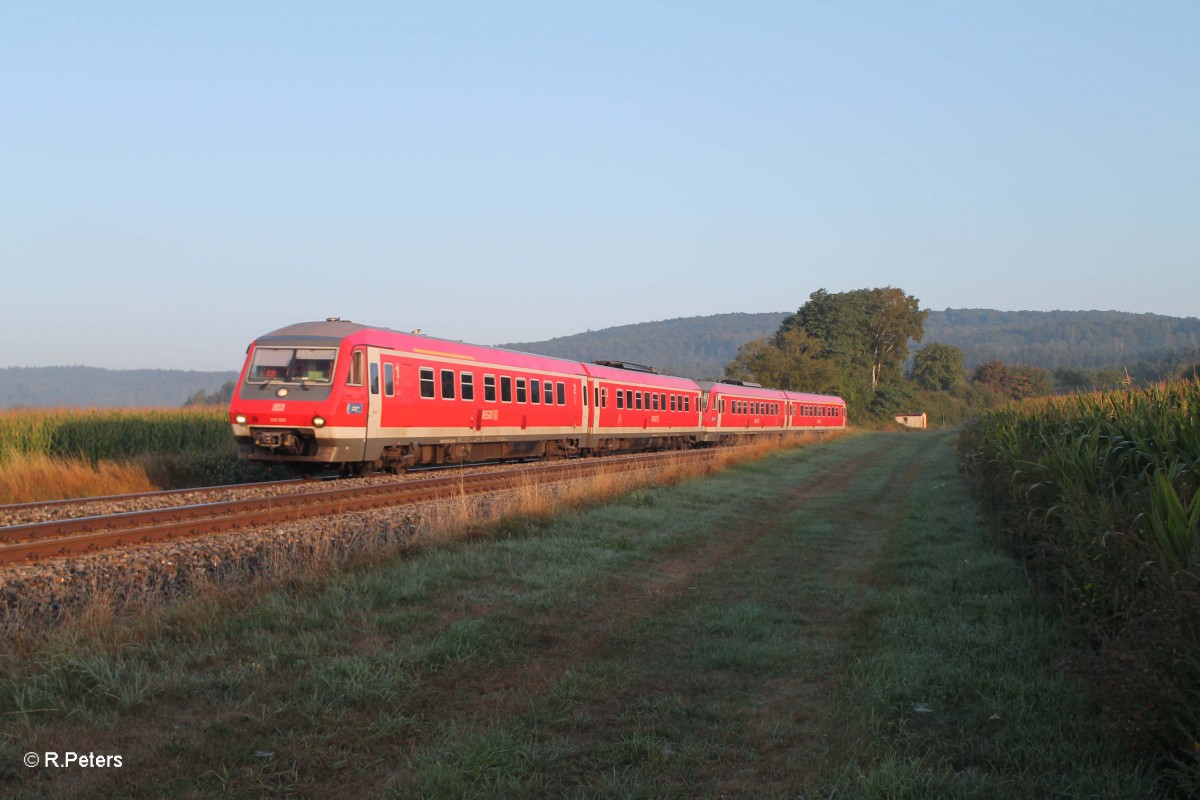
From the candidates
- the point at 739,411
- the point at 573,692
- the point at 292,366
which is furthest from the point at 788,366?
the point at 573,692

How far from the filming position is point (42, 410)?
2408cm

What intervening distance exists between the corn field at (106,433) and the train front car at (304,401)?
557 centimetres

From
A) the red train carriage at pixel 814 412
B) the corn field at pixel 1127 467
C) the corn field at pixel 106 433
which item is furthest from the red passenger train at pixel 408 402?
the red train carriage at pixel 814 412

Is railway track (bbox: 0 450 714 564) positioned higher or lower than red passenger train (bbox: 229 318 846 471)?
lower

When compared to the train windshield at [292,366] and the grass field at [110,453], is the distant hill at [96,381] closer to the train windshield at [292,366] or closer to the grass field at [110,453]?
the grass field at [110,453]

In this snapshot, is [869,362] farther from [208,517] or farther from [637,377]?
[208,517]

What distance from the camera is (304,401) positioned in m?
16.2

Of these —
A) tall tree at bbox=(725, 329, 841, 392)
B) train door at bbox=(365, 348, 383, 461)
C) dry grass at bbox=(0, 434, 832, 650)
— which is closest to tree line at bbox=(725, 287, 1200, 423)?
tall tree at bbox=(725, 329, 841, 392)

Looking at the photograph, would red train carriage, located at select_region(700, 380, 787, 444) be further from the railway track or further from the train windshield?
the train windshield

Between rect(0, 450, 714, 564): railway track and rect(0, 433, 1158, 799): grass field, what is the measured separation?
392 cm

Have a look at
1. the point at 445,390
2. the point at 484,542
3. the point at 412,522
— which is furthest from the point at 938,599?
the point at 445,390

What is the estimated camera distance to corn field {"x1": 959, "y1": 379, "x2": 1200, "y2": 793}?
153 inches

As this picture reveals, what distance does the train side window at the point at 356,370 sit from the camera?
16.5 m

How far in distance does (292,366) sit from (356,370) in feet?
4.05
